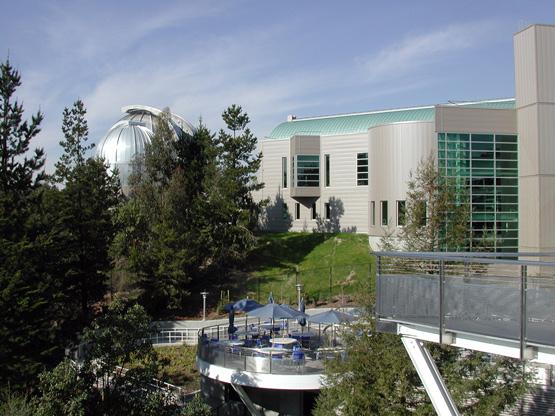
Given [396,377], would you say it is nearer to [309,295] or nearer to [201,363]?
[201,363]

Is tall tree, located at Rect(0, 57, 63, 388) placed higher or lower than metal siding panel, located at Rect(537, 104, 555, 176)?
lower

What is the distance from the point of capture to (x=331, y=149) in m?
50.2

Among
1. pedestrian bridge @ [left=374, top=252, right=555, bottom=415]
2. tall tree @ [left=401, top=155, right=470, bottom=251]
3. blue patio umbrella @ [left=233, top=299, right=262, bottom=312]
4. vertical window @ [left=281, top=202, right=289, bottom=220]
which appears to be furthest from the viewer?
vertical window @ [left=281, top=202, right=289, bottom=220]

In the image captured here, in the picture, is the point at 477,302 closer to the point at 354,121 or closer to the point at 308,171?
the point at 308,171

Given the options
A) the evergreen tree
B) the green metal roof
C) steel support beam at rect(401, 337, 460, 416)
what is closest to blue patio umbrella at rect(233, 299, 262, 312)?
the evergreen tree

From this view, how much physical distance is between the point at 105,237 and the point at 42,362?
13.8 metres

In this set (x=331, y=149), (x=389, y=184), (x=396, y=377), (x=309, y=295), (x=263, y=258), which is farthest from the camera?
(x=331, y=149)

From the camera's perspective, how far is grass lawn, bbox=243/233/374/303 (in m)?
35.7

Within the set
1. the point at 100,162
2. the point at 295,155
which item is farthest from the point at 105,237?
the point at 295,155

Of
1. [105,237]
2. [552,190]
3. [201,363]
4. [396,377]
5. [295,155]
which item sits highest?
[295,155]

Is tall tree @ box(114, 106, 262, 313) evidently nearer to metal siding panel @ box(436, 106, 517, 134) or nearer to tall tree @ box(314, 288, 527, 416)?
metal siding panel @ box(436, 106, 517, 134)

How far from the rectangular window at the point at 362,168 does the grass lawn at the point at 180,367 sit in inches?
939

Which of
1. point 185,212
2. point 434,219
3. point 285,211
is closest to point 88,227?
point 185,212

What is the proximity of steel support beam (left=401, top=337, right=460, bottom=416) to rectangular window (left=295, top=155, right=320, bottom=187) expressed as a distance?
42221 mm
